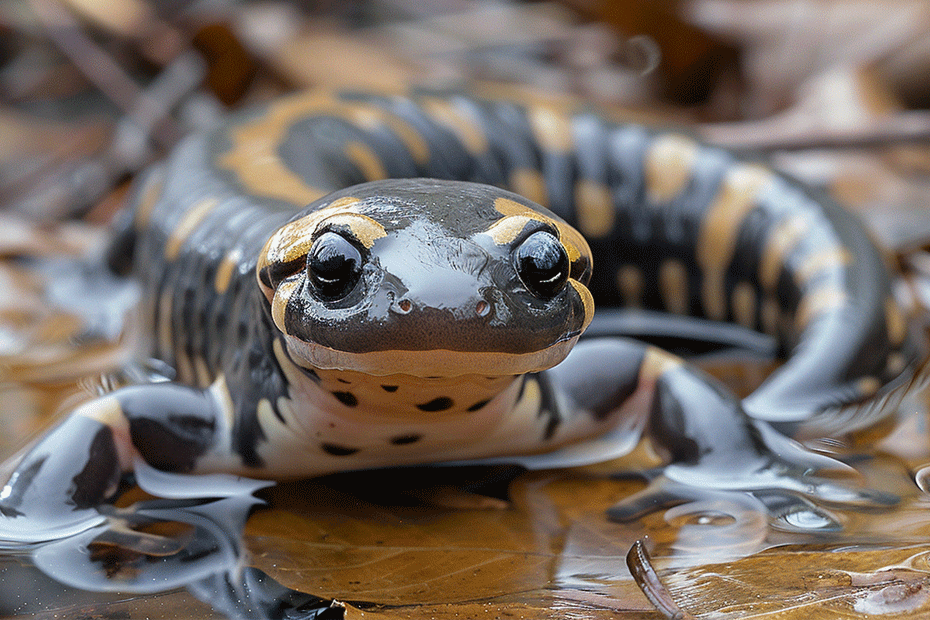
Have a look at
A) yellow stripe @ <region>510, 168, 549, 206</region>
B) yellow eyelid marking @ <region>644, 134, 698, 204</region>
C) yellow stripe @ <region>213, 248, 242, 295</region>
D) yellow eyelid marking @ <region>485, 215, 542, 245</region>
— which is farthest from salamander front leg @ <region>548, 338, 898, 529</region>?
yellow stripe @ <region>510, 168, 549, 206</region>

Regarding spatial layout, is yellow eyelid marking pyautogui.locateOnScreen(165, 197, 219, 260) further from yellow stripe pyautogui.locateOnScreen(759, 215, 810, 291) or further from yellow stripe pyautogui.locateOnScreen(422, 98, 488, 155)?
yellow stripe pyautogui.locateOnScreen(759, 215, 810, 291)

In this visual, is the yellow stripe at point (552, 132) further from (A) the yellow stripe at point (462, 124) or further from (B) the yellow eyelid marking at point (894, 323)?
(B) the yellow eyelid marking at point (894, 323)

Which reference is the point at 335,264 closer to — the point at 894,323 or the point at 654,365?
the point at 654,365

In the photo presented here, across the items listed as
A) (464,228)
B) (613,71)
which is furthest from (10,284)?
(613,71)

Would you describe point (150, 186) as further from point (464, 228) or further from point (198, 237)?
point (464, 228)

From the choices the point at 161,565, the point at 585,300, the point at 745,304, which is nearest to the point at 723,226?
the point at 745,304
